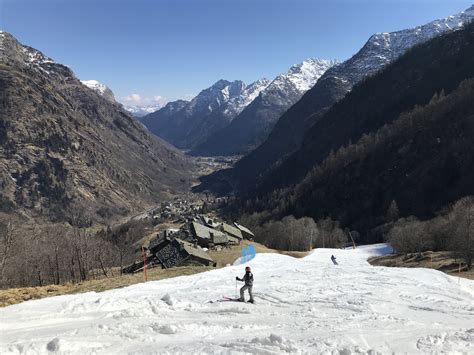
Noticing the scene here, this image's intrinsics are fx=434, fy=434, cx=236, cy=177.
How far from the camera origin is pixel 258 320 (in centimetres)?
2458

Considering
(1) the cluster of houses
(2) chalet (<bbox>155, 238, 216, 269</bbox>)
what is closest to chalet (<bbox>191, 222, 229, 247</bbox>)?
Answer: (1) the cluster of houses

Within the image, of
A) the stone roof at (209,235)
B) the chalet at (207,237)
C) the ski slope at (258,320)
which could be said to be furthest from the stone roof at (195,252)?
the ski slope at (258,320)

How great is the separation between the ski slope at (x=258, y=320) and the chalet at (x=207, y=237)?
4203 centimetres

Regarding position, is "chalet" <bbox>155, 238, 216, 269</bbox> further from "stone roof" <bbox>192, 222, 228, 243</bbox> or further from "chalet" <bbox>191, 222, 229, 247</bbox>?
"stone roof" <bbox>192, 222, 228, 243</bbox>

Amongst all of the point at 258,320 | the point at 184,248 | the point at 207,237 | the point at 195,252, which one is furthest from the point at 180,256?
the point at 258,320

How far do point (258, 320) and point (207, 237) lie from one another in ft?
188

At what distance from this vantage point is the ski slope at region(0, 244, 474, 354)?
19.8m

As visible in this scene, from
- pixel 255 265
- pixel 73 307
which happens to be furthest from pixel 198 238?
pixel 73 307

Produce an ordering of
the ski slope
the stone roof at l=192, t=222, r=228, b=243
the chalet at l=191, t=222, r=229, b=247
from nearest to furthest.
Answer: the ski slope → the chalet at l=191, t=222, r=229, b=247 → the stone roof at l=192, t=222, r=228, b=243

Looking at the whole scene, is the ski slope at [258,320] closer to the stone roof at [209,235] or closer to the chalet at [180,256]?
the chalet at [180,256]

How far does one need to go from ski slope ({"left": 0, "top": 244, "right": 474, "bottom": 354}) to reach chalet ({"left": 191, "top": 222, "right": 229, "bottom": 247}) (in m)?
42.0

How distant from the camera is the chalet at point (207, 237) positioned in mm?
80250

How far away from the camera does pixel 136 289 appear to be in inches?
1379

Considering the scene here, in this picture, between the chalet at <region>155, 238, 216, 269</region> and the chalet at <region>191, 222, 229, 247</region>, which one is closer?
the chalet at <region>155, 238, 216, 269</region>
